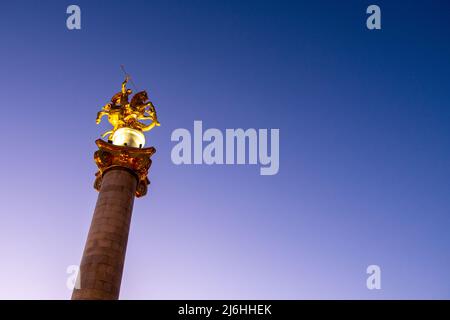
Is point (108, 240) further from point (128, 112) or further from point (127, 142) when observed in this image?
point (128, 112)

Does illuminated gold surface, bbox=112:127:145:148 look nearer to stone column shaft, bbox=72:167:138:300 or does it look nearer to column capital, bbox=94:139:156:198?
column capital, bbox=94:139:156:198

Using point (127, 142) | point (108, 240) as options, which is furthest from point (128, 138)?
point (108, 240)

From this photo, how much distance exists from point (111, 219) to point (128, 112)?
733 centimetres

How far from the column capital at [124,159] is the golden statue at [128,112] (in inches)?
78.8

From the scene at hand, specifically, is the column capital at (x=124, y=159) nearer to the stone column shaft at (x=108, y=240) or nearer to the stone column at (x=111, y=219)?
the stone column at (x=111, y=219)

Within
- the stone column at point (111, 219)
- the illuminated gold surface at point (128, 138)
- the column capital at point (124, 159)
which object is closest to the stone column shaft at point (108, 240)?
the stone column at point (111, 219)

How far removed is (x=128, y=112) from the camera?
2656cm

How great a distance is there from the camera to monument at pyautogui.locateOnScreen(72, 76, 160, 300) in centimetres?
1910

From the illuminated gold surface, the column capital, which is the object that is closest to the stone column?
the column capital

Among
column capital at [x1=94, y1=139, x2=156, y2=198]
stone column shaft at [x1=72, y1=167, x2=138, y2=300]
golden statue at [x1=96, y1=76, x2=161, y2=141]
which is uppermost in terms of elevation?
golden statue at [x1=96, y1=76, x2=161, y2=141]

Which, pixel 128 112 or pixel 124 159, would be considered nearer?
pixel 124 159

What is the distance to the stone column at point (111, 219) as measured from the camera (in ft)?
62.3
